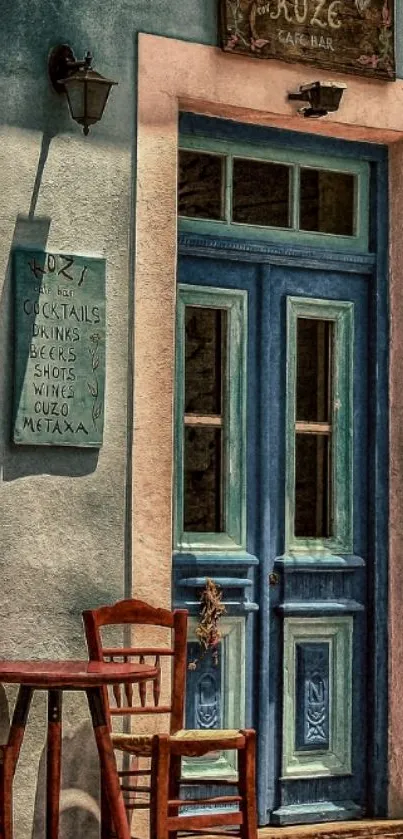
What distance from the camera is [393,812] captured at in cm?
854

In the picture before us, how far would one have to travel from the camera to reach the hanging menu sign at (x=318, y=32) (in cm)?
815

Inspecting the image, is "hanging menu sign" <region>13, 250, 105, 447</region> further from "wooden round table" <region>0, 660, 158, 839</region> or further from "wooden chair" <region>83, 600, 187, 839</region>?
"wooden round table" <region>0, 660, 158, 839</region>

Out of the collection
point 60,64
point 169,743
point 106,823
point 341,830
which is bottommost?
point 341,830

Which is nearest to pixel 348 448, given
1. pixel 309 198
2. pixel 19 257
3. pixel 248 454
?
pixel 248 454

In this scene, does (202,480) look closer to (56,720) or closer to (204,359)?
(204,359)

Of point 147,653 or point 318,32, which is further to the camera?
point 318,32

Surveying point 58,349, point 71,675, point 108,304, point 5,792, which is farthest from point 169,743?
point 108,304

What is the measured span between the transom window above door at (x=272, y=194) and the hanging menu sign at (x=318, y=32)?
16.5 inches

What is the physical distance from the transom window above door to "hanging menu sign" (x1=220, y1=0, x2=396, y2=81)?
42cm

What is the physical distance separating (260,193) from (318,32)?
2.39 ft

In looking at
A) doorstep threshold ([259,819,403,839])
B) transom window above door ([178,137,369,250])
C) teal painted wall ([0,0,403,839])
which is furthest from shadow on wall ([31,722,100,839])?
transom window above door ([178,137,369,250])

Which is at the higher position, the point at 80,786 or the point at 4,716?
the point at 4,716

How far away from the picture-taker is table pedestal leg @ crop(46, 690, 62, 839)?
7047mm

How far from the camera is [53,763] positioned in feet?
23.3
